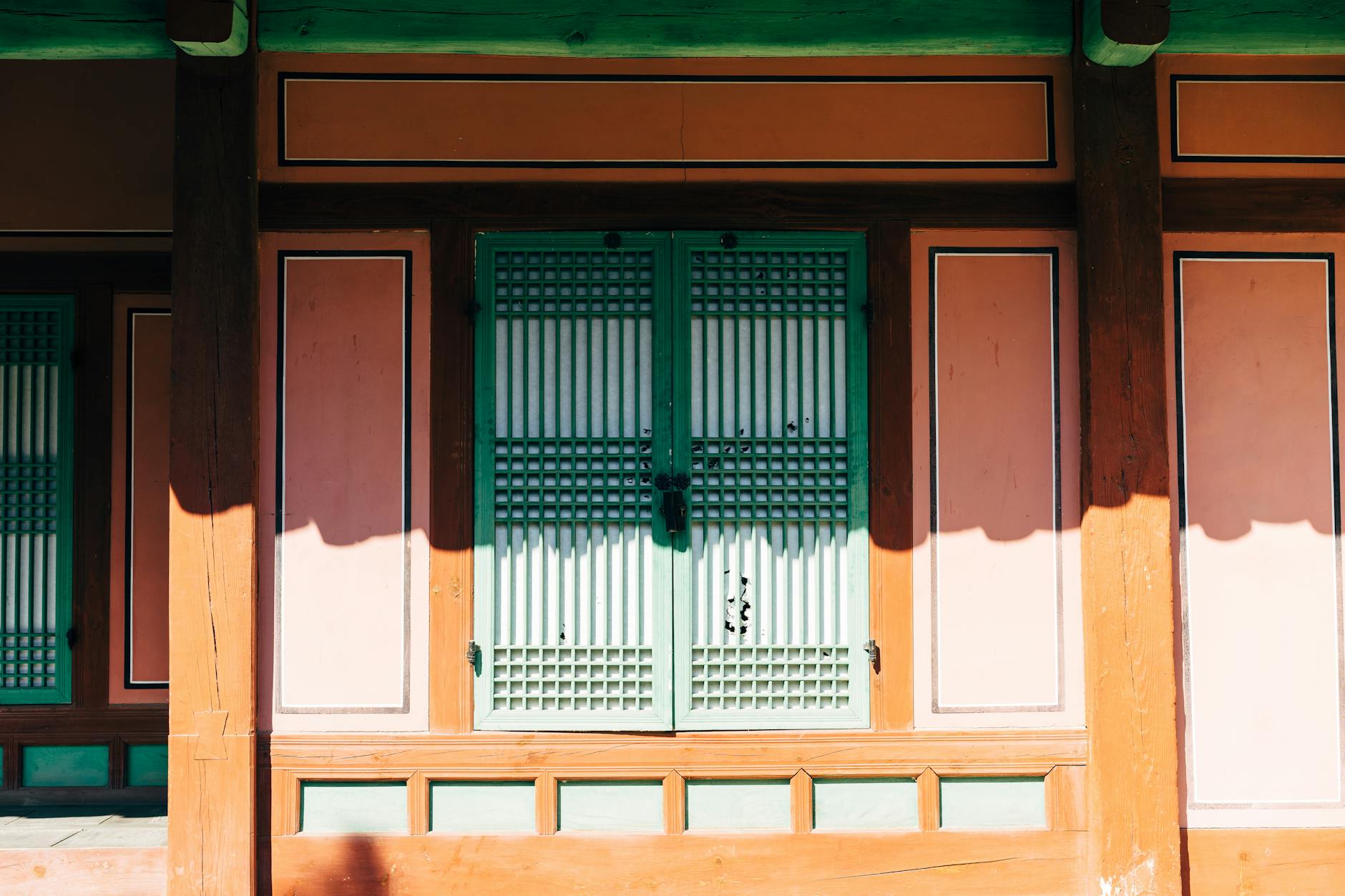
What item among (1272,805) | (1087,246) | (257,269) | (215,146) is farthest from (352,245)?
(1272,805)

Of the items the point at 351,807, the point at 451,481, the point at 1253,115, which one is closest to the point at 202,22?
the point at 451,481

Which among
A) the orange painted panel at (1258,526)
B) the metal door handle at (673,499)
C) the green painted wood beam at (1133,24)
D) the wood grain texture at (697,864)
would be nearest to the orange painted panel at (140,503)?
the wood grain texture at (697,864)

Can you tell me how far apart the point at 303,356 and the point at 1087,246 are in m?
3.07

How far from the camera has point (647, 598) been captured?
371 cm

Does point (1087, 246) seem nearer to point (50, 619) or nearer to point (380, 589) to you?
point (380, 589)

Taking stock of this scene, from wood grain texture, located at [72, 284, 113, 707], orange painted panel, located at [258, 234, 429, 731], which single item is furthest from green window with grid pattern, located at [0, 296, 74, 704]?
orange painted panel, located at [258, 234, 429, 731]

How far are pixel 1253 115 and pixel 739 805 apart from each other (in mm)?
3411

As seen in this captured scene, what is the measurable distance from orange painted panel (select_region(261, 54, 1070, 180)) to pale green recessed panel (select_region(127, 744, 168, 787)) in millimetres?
2878

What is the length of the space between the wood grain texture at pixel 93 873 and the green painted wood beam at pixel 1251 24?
4993 millimetres

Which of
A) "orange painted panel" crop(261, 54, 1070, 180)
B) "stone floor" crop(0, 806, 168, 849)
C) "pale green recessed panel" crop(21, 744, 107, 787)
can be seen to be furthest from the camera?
"pale green recessed panel" crop(21, 744, 107, 787)

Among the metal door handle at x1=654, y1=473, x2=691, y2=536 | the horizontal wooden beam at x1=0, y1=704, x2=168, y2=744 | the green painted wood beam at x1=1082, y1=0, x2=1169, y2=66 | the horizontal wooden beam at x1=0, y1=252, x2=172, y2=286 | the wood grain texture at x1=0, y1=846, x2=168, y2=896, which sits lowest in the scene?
the wood grain texture at x1=0, y1=846, x2=168, y2=896

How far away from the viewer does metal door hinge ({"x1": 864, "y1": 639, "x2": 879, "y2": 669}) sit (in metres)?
3.66

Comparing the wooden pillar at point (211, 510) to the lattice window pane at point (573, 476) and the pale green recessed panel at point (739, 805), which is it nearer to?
the lattice window pane at point (573, 476)

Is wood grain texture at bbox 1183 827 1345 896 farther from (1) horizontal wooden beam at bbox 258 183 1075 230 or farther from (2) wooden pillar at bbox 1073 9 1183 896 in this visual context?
(1) horizontal wooden beam at bbox 258 183 1075 230
